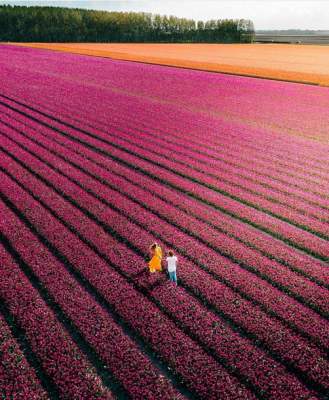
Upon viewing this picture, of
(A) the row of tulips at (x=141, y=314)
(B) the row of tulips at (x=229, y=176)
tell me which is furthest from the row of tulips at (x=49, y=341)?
(B) the row of tulips at (x=229, y=176)

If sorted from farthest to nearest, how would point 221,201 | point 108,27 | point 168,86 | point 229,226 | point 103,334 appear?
point 108,27
point 168,86
point 221,201
point 229,226
point 103,334

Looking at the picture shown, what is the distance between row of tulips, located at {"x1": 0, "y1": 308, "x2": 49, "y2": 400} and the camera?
889 cm

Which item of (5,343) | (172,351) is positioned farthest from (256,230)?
(5,343)

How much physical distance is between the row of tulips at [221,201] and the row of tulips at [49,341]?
992 centimetres

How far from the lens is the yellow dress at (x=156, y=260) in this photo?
12.7 meters

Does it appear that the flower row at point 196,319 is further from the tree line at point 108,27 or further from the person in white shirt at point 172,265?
the tree line at point 108,27

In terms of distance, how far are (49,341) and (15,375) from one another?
50.0 inches

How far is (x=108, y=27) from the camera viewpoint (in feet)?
527

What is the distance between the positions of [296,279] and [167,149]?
15740 mm

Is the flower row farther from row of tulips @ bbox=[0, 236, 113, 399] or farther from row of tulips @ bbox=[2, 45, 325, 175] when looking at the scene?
row of tulips @ bbox=[2, 45, 325, 175]

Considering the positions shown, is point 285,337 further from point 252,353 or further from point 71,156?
point 71,156

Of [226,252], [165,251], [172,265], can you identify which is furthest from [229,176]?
[172,265]

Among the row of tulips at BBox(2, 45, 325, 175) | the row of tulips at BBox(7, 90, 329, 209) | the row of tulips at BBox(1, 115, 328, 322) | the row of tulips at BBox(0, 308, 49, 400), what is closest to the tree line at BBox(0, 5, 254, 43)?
the row of tulips at BBox(2, 45, 325, 175)

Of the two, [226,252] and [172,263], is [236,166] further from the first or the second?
[172,263]
